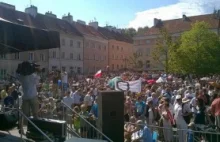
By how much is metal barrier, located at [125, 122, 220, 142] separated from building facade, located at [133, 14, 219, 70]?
63.9 meters

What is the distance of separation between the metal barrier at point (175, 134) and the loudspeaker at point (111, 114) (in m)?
1.57

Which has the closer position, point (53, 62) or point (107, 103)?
point (107, 103)

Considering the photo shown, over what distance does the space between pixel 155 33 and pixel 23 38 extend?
69.4 metres

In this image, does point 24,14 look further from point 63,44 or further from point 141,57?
point 141,57

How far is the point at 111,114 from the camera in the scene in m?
8.21

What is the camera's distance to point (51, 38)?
8695 mm

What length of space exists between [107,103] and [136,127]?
8.01 ft

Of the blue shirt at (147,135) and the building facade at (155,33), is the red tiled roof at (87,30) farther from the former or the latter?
the blue shirt at (147,135)

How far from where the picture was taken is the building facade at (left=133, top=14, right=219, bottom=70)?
248 feet

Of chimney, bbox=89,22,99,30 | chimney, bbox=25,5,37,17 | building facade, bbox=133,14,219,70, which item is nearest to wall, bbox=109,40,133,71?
building facade, bbox=133,14,219,70

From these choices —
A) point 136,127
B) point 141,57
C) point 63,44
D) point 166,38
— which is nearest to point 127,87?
point 136,127

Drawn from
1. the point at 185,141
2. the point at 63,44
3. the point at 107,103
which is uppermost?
the point at 63,44

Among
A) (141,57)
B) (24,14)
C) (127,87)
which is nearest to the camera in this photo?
(127,87)

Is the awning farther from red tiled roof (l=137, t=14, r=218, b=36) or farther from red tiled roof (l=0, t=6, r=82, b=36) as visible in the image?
red tiled roof (l=137, t=14, r=218, b=36)
